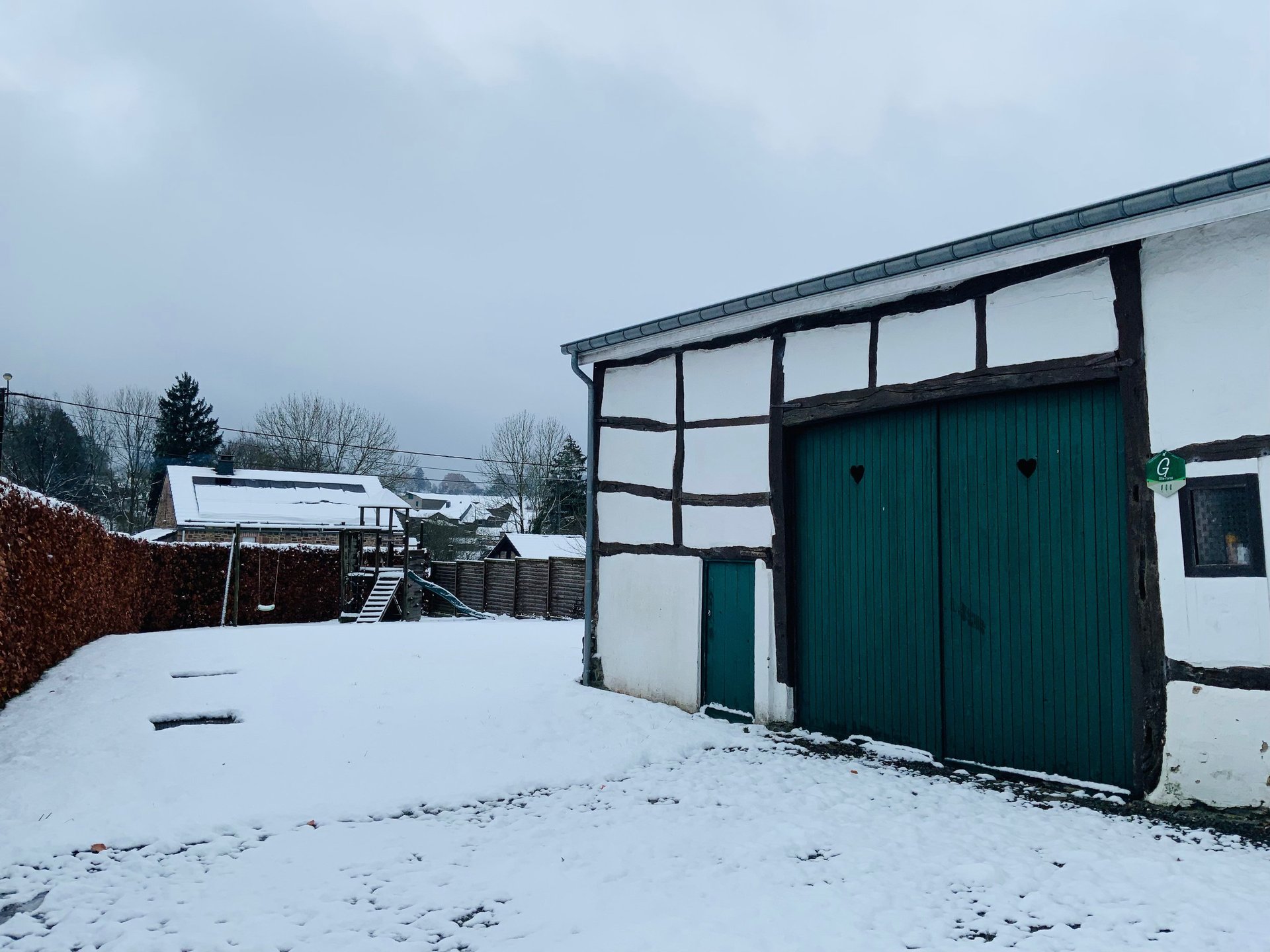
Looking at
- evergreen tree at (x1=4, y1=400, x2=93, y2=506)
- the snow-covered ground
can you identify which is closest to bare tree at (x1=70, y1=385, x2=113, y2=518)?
evergreen tree at (x1=4, y1=400, x2=93, y2=506)

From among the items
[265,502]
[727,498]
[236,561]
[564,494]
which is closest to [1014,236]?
[727,498]

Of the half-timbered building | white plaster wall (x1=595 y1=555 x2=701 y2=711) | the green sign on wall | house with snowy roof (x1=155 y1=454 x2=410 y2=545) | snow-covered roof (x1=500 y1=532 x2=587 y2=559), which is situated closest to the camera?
the half-timbered building

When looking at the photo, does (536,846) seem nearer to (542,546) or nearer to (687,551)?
(687,551)

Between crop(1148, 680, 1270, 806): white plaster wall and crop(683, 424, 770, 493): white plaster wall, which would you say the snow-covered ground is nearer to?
crop(1148, 680, 1270, 806): white plaster wall

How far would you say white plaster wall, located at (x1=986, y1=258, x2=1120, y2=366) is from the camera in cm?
527

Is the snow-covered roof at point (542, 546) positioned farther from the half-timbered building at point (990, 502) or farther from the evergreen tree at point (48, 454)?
the evergreen tree at point (48, 454)

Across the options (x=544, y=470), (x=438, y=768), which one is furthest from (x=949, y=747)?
(x=544, y=470)

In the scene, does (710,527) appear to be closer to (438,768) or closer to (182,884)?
(438,768)

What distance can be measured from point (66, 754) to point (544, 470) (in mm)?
32925

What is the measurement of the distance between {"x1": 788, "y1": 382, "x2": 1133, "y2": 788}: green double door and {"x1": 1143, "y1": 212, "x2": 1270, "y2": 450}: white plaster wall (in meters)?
0.38

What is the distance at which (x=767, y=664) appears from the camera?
7285 mm

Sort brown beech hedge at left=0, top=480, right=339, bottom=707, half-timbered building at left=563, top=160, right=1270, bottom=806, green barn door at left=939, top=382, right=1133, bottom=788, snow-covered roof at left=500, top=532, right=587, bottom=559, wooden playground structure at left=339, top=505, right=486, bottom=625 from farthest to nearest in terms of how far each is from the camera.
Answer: snow-covered roof at left=500, top=532, right=587, bottom=559
wooden playground structure at left=339, top=505, right=486, bottom=625
brown beech hedge at left=0, top=480, right=339, bottom=707
green barn door at left=939, top=382, right=1133, bottom=788
half-timbered building at left=563, top=160, right=1270, bottom=806

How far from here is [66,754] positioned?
5.75 meters

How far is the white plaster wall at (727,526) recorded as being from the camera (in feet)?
24.4
